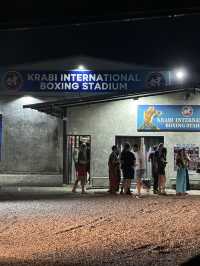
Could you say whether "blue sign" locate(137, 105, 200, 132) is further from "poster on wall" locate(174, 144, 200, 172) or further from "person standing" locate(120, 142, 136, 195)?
"person standing" locate(120, 142, 136, 195)

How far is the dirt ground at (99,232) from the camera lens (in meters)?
8.54

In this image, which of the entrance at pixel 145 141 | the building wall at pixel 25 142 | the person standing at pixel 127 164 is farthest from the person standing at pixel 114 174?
the building wall at pixel 25 142

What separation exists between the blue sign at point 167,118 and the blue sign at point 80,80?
1.35 m

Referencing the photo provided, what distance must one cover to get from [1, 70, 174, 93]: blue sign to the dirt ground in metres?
8.11

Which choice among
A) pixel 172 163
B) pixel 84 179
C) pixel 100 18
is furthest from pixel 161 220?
pixel 172 163

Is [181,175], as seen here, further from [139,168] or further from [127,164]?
[127,164]

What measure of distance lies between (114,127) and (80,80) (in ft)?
8.29

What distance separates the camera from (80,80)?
23359 mm

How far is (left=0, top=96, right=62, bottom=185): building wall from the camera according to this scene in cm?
2352

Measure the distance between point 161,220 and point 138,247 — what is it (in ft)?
9.28

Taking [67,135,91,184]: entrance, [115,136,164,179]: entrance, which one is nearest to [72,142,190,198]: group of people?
[115,136,164,179]: entrance

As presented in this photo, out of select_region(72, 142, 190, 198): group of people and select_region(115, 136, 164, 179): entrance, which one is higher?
select_region(115, 136, 164, 179): entrance

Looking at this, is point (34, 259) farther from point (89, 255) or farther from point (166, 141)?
point (166, 141)

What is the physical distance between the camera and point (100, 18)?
21.9 ft
